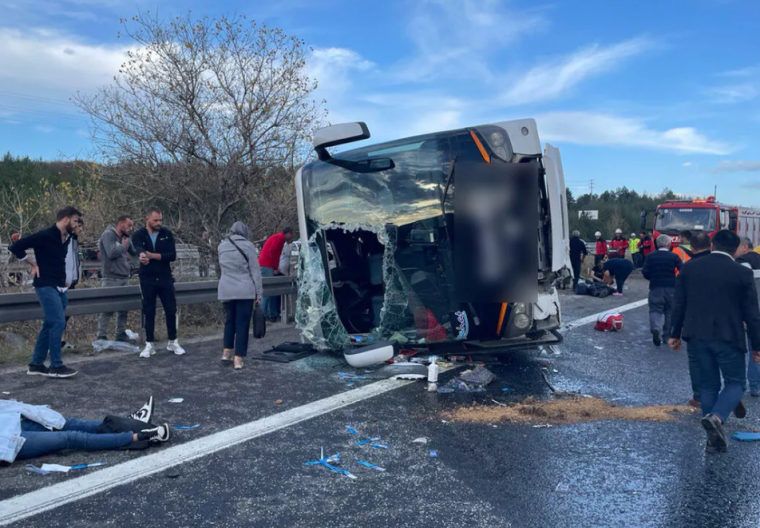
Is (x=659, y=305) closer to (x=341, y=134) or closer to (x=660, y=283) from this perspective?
(x=660, y=283)

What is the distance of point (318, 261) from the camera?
7426 millimetres

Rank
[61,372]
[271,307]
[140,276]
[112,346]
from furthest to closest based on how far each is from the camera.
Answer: [271,307] < [112,346] < [140,276] < [61,372]

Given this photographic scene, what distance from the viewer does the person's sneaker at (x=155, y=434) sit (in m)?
4.35

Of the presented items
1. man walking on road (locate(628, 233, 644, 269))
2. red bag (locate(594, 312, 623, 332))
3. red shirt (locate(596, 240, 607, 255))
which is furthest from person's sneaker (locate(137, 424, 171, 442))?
man walking on road (locate(628, 233, 644, 269))

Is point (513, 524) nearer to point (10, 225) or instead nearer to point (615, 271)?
point (615, 271)

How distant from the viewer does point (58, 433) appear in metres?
4.20

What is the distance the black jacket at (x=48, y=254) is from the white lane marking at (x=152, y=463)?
2959 mm

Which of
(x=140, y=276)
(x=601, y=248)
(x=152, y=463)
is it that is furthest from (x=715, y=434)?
(x=601, y=248)

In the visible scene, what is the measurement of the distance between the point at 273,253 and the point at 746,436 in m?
8.24

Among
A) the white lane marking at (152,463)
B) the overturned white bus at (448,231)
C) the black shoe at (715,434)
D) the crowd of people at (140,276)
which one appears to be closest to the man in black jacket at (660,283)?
the overturned white bus at (448,231)

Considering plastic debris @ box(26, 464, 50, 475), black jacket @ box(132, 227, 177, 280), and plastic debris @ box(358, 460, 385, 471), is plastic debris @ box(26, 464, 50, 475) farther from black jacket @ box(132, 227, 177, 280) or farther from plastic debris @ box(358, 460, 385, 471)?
black jacket @ box(132, 227, 177, 280)

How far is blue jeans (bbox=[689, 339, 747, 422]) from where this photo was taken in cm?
479

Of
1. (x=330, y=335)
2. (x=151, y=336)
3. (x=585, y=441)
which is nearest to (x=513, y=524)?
(x=585, y=441)

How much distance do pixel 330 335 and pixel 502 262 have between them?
7.33 ft
